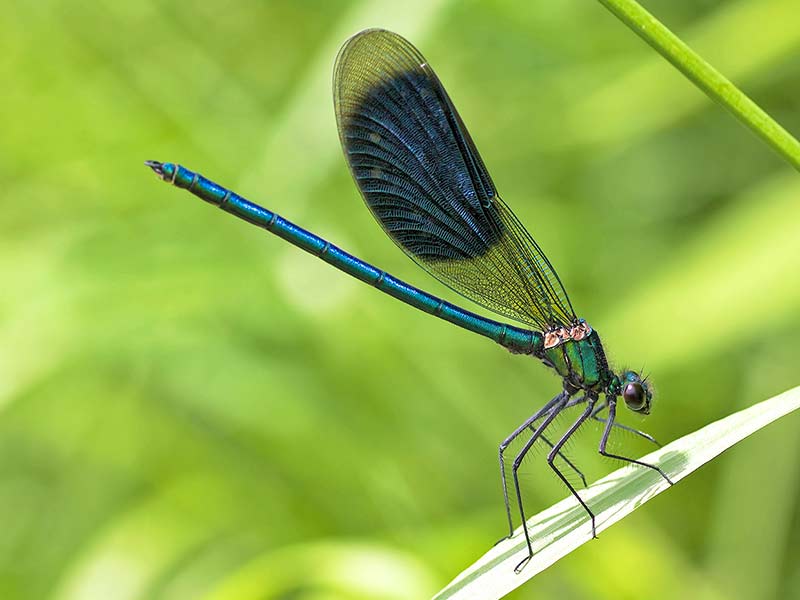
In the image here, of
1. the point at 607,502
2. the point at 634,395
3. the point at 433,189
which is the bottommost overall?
the point at 607,502

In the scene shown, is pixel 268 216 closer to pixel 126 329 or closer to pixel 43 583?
pixel 126 329

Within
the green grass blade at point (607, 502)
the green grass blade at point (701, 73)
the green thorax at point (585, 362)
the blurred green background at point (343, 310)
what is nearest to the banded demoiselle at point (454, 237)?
the green thorax at point (585, 362)

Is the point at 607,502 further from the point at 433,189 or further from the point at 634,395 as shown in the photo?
the point at 433,189

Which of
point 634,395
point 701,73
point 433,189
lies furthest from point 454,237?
point 701,73

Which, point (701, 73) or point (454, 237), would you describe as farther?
point (454, 237)

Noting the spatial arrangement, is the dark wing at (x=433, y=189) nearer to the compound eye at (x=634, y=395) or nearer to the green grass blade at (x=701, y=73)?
the compound eye at (x=634, y=395)

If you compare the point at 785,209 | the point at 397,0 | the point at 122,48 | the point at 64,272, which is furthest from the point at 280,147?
the point at 785,209

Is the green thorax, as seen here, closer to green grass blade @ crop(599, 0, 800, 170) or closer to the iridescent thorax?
the iridescent thorax
